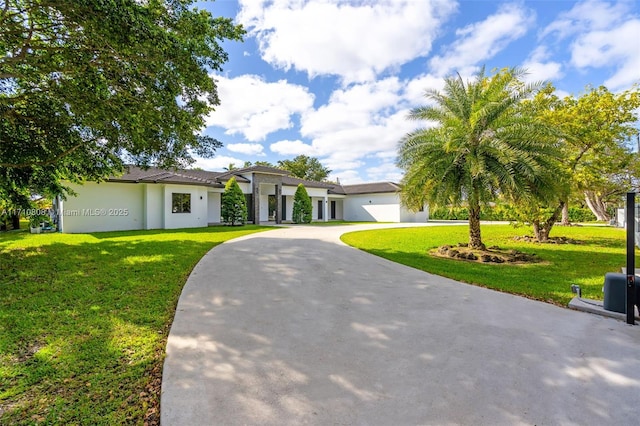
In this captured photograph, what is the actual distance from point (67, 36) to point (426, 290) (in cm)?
960

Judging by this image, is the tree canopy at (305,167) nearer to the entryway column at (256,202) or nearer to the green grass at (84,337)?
the entryway column at (256,202)

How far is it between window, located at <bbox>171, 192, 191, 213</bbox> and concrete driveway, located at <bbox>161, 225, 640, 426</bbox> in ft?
52.9

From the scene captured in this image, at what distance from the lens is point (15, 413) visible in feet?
8.87

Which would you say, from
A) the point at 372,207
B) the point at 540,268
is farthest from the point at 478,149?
the point at 372,207

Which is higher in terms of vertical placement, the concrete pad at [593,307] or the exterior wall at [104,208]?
the exterior wall at [104,208]

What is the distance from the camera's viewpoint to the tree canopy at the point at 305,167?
51969 millimetres

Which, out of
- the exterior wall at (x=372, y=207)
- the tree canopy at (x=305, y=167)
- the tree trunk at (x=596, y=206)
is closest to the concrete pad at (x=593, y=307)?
the exterior wall at (x=372, y=207)

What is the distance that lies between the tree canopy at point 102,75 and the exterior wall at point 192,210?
936 cm

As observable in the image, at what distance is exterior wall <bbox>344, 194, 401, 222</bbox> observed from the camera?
3133cm

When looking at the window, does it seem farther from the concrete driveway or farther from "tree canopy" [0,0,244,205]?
the concrete driveway

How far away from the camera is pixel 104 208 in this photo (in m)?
18.7

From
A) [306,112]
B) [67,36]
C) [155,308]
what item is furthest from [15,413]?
[306,112]

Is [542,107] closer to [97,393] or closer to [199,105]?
[199,105]

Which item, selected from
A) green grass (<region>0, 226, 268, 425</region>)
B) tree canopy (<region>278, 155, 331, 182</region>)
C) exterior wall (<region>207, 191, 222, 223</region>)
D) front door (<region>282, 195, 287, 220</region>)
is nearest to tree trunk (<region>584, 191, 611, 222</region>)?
front door (<region>282, 195, 287, 220</region>)
